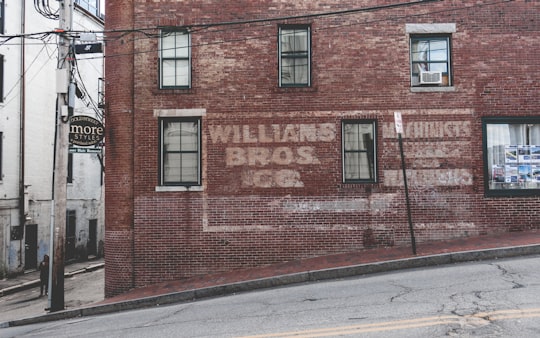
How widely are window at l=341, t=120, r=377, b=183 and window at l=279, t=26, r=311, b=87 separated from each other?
6.23 feet

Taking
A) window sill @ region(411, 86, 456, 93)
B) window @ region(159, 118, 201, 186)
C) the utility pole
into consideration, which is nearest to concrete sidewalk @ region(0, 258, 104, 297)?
the utility pole

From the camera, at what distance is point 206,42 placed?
1402 centimetres

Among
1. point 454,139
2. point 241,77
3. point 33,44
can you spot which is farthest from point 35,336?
point 33,44

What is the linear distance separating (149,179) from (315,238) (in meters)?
4.99

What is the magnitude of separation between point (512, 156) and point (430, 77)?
3.33 metres

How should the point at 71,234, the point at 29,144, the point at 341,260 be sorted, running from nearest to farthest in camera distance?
1. the point at 341,260
2. the point at 29,144
3. the point at 71,234

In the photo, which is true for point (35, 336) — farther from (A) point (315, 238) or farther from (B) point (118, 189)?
(A) point (315, 238)

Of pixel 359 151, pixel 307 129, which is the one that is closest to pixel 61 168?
pixel 307 129

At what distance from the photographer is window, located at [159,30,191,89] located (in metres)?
14.1

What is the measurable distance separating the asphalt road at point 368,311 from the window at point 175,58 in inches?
254

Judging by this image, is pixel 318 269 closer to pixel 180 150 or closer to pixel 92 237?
pixel 180 150

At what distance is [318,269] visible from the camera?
11688 mm

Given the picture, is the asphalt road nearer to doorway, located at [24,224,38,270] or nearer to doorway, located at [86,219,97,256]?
doorway, located at [24,224,38,270]

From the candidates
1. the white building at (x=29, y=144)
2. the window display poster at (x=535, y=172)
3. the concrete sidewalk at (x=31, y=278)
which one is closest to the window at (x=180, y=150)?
the white building at (x=29, y=144)
